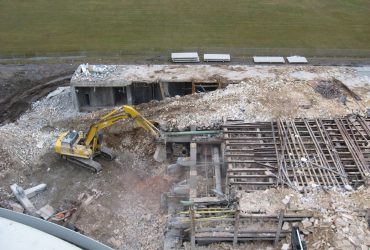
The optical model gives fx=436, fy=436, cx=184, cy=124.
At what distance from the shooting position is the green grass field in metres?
33.8

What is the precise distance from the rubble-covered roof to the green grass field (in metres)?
6.30

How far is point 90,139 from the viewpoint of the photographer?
20.1m

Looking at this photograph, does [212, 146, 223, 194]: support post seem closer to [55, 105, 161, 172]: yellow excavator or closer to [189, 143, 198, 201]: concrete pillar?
[189, 143, 198, 201]: concrete pillar

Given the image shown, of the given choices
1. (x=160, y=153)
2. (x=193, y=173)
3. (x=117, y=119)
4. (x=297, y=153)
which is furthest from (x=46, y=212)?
(x=297, y=153)

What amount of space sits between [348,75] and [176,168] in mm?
12795

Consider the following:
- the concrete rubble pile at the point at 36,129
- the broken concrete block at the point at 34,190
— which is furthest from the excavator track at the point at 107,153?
the broken concrete block at the point at 34,190

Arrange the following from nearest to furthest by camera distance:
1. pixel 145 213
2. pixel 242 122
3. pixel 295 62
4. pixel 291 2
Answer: pixel 145 213, pixel 242 122, pixel 295 62, pixel 291 2

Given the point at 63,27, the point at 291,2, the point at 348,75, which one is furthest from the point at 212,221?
the point at 291,2

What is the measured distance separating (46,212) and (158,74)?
11.6 m

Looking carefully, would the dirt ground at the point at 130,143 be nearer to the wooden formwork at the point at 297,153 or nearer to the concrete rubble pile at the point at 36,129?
the concrete rubble pile at the point at 36,129

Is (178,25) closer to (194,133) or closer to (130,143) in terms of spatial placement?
(130,143)

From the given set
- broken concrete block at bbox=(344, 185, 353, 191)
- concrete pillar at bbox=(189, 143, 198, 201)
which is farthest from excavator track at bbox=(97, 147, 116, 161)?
broken concrete block at bbox=(344, 185, 353, 191)

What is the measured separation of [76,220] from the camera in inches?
691

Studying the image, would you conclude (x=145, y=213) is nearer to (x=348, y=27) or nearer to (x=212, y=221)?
(x=212, y=221)
